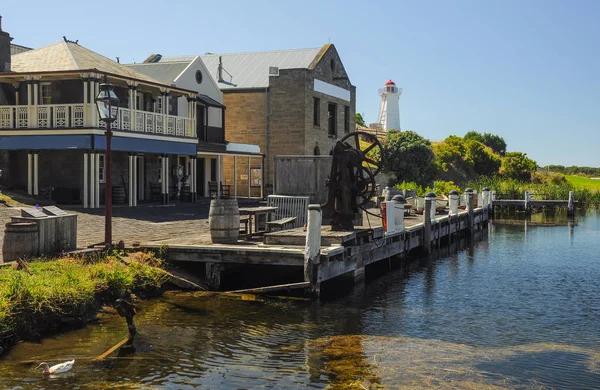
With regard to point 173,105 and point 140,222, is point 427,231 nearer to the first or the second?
point 140,222

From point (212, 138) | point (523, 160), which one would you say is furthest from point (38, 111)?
point (523, 160)

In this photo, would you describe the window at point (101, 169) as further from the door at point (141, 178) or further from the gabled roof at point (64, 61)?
the gabled roof at point (64, 61)

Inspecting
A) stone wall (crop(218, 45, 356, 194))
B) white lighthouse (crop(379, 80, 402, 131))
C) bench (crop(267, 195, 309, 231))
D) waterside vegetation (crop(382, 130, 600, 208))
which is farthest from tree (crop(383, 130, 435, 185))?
white lighthouse (crop(379, 80, 402, 131))

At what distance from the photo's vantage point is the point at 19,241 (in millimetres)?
13367

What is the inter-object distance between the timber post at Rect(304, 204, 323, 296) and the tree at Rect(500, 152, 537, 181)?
209 feet

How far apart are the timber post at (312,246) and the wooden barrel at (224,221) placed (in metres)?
2.25

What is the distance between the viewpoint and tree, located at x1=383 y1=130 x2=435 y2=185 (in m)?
54.9

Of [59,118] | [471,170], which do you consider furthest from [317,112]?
[471,170]

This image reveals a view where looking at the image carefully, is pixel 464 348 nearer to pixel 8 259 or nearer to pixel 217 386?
pixel 217 386

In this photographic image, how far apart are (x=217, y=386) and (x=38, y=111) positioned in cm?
2166

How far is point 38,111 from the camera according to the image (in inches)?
1093

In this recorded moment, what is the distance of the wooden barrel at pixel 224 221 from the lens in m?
16.0

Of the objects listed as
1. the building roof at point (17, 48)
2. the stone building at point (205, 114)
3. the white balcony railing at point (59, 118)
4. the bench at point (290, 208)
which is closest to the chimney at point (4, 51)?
the white balcony railing at point (59, 118)

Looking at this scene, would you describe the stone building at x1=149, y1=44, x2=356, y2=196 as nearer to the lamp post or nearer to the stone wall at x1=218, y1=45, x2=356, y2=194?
the stone wall at x1=218, y1=45, x2=356, y2=194
